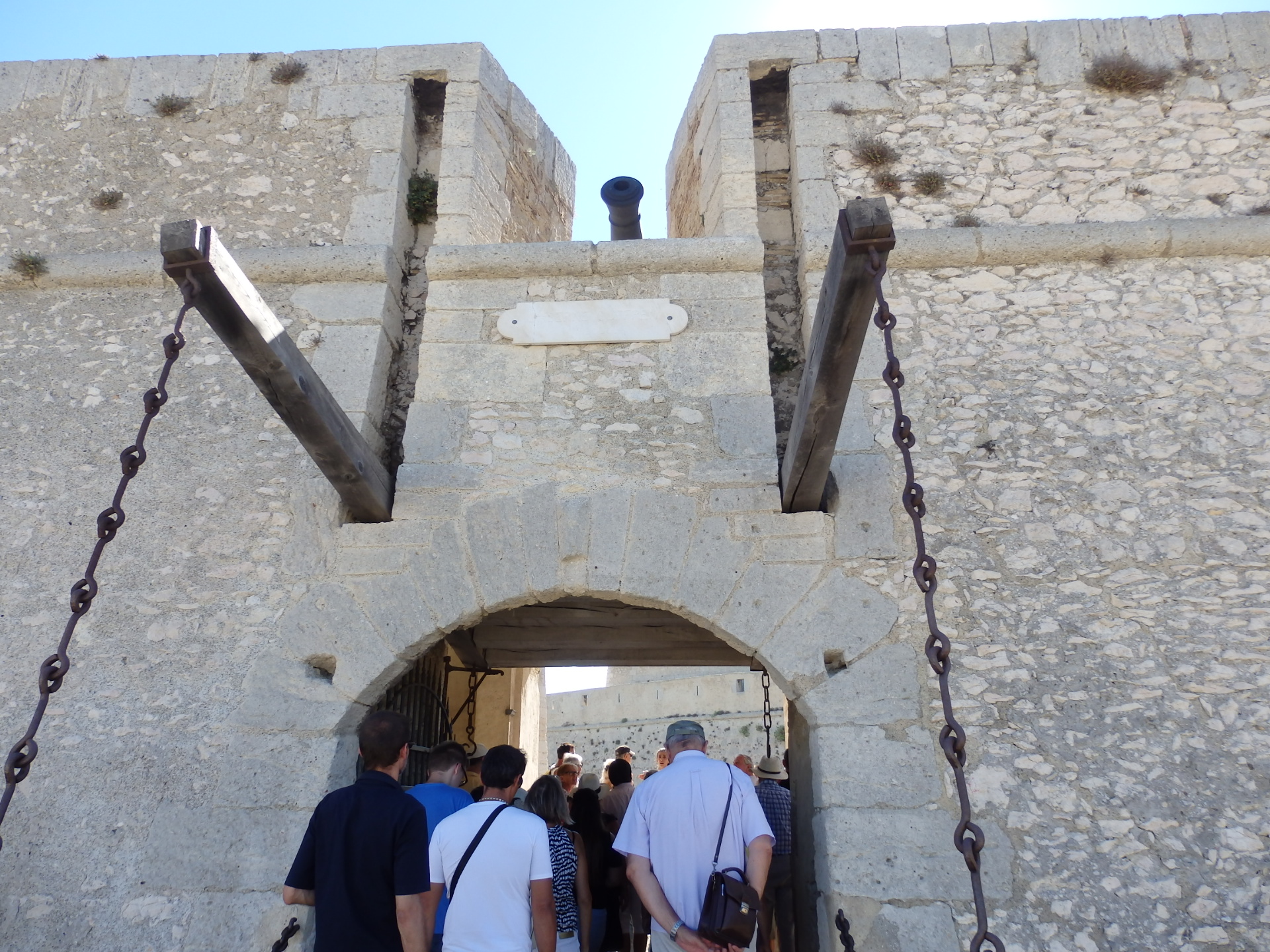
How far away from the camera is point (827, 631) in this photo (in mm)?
3566

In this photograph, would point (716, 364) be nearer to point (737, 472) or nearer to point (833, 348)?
point (737, 472)

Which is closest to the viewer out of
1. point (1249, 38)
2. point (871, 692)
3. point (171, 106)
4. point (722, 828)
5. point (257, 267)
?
point (722, 828)

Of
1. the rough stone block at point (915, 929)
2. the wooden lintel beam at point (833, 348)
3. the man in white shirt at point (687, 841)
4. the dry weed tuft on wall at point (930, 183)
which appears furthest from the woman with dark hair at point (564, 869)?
the dry weed tuft on wall at point (930, 183)

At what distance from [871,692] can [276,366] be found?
91.0 inches

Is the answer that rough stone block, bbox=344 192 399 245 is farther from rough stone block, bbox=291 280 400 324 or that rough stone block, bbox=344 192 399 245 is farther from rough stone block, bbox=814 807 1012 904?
rough stone block, bbox=814 807 1012 904

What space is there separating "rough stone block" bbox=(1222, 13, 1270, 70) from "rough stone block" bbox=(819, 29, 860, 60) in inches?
71.7

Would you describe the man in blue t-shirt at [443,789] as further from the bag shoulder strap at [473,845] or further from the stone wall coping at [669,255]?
the stone wall coping at [669,255]

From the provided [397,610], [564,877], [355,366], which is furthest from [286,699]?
[355,366]

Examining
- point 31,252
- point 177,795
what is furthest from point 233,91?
point 177,795

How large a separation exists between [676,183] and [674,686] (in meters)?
8.81

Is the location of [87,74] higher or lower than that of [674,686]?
higher

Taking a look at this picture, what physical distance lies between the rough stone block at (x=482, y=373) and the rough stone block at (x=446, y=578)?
0.64 m

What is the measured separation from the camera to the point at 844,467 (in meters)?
3.88

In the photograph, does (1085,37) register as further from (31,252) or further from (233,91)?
(31,252)
